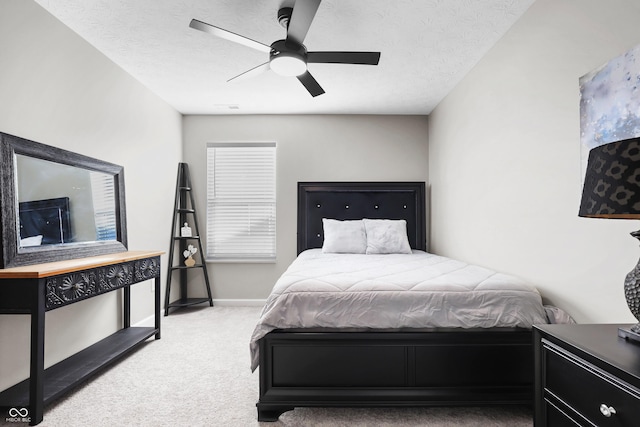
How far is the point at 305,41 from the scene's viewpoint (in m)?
2.91

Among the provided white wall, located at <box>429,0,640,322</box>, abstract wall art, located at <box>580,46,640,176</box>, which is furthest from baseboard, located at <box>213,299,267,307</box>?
abstract wall art, located at <box>580,46,640,176</box>

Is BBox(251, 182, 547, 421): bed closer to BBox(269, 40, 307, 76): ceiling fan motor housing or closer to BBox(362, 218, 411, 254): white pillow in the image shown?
BBox(269, 40, 307, 76): ceiling fan motor housing

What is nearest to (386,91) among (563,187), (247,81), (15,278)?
(247,81)

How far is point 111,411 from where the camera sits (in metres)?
2.12

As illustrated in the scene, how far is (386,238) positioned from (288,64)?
7.67 feet

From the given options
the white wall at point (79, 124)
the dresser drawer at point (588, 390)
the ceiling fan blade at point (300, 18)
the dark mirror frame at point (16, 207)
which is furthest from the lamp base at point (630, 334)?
the white wall at point (79, 124)

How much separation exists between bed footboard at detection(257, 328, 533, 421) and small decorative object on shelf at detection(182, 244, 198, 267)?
9.30ft

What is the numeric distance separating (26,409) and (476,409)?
8.32 feet

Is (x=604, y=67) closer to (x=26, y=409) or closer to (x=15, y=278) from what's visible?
(x=15, y=278)


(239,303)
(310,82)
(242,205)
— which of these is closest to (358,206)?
(242,205)

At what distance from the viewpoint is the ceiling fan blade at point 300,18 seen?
6.22 feet

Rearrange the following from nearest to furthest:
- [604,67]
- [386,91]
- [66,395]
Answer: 1. [604,67]
2. [66,395]
3. [386,91]

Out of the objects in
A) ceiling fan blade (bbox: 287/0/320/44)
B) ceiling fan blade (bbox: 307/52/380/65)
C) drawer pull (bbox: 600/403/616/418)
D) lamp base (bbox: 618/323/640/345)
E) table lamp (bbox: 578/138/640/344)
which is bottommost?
drawer pull (bbox: 600/403/616/418)

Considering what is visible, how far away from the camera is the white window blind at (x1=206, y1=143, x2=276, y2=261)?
15.9 ft
